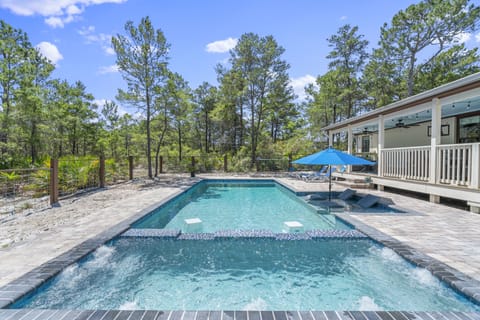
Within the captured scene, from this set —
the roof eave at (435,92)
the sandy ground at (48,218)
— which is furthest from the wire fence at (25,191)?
the roof eave at (435,92)

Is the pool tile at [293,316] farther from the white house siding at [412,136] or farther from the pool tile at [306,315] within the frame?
the white house siding at [412,136]

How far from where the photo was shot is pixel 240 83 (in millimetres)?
20109

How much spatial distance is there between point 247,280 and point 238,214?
3.58 m

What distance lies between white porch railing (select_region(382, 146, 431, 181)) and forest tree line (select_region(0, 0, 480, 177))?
10083 millimetres

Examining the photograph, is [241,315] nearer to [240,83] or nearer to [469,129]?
[469,129]

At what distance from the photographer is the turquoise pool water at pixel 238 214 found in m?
5.37

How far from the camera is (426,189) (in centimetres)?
687

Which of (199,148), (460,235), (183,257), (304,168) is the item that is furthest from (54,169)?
(199,148)

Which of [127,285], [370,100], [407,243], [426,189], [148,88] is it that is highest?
[370,100]

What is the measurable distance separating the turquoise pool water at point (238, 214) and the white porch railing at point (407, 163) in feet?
12.1

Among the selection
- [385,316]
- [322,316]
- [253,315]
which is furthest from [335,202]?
[253,315]

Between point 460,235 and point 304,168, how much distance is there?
14406 millimetres

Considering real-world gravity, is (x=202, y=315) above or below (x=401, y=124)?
below

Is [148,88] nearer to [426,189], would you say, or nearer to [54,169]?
[54,169]
